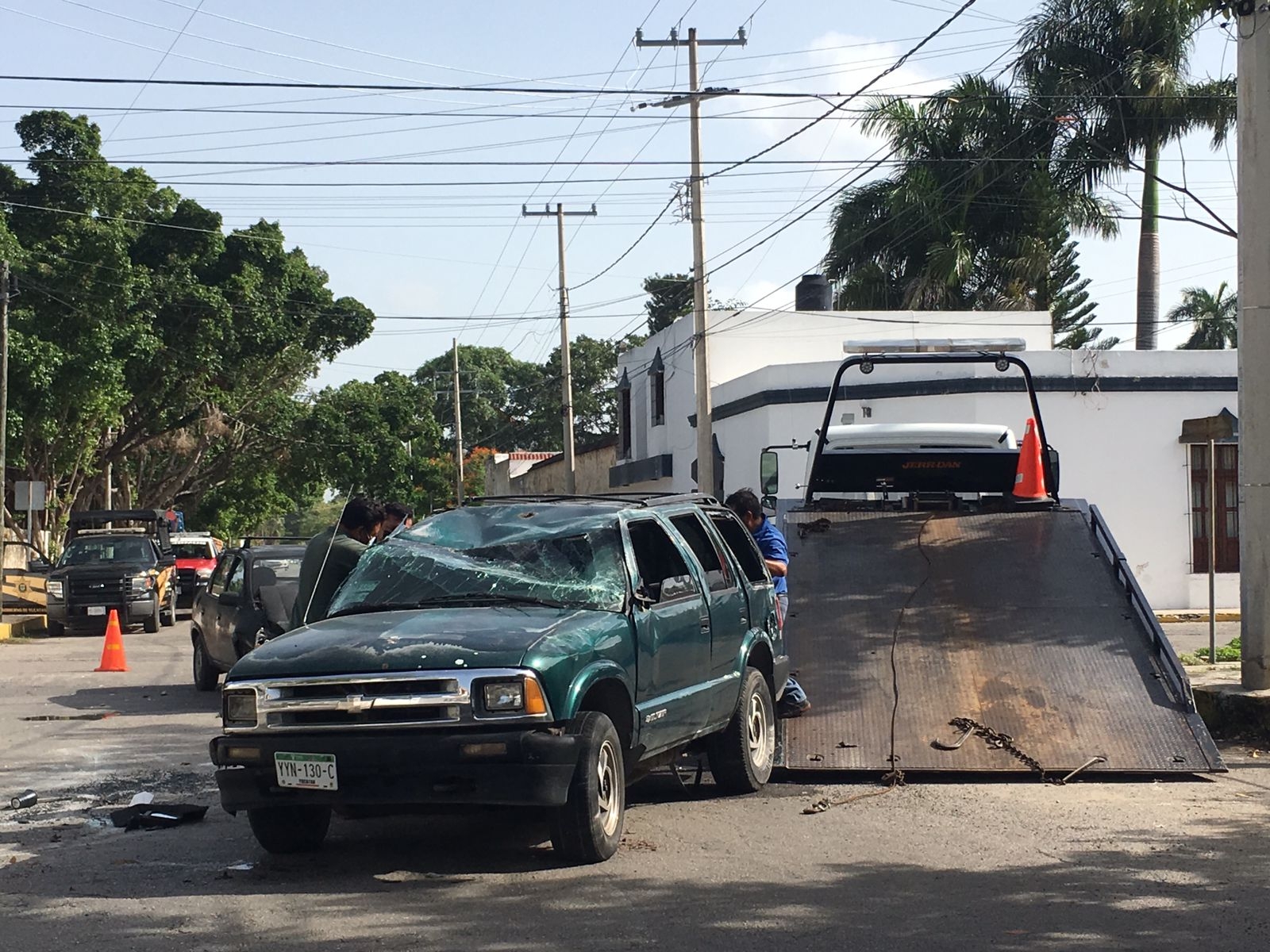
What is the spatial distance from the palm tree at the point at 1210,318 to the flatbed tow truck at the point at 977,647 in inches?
1999

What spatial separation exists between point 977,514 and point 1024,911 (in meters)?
6.07

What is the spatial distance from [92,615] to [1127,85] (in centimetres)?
2478

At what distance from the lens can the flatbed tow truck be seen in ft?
30.5

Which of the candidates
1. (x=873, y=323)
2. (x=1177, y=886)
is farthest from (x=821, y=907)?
(x=873, y=323)

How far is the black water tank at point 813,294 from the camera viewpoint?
38375 mm

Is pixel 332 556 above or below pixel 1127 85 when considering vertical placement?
below

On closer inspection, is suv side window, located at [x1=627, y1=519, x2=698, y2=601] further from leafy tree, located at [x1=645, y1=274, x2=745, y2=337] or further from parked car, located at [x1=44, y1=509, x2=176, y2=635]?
leafy tree, located at [x1=645, y1=274, x2=745, y2=337]

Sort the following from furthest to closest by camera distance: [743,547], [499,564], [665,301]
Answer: [665,301] → [743,547] → [499,564]

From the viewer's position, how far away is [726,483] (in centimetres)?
3362

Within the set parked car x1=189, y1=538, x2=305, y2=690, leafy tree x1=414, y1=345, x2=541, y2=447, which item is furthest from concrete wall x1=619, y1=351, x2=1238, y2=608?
leafy tree x1=414, y1=345, x2=541, y2=447

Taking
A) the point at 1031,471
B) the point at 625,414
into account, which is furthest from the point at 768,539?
the point at 625,414

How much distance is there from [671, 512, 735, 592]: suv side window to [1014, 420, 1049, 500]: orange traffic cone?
4664 millimetres

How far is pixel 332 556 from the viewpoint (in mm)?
9258

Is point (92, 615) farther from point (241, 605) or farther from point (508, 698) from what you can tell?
point (508, 698)
